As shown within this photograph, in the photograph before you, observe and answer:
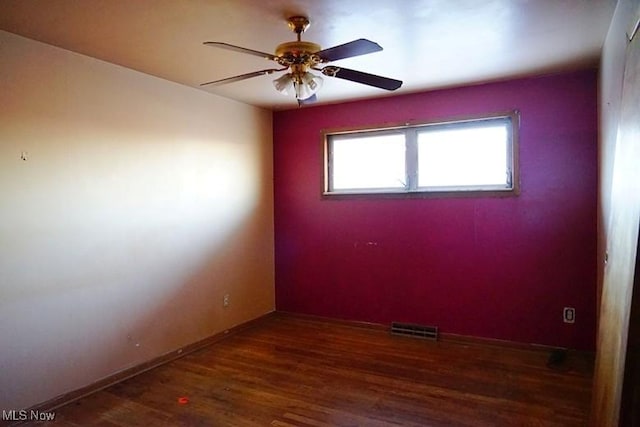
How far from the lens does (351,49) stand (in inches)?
78.4

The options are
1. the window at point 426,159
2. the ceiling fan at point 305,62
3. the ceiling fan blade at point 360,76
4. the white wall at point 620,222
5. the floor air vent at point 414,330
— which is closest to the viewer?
the white wall at point 620,222

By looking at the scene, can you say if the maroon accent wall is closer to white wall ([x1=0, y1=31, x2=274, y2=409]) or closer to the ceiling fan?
white wall ([x1=0, y1=31, x2=274, y2=409])

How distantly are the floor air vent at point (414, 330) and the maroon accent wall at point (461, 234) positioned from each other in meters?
0.06

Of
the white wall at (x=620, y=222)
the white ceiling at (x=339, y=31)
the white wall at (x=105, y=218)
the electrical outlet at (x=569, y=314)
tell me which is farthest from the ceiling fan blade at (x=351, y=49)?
the electrical outlet at (x=569, y=314)

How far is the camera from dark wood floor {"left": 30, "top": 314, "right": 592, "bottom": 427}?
8.25ft

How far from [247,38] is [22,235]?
188 centimetres

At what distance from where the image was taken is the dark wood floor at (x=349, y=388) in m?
2.52

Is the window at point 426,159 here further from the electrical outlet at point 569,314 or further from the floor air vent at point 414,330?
the floor air vent at point 414,330

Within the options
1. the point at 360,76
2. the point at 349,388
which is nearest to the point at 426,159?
the point at 360,76

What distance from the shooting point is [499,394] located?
110 inches

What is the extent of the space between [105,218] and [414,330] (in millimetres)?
2959

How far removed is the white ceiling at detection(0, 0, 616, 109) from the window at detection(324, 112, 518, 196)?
2.03 ft

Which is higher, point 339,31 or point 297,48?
point 339,31

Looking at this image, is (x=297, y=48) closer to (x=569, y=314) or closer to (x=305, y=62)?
(x=305, y=62)
